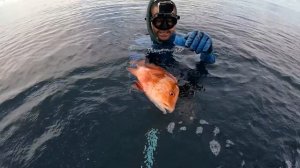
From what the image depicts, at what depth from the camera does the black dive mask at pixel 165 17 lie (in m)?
6.58

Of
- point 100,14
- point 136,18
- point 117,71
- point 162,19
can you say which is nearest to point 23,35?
point 100,14

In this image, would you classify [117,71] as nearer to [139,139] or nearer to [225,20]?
[139,139]

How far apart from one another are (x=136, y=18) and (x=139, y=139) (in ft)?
28.8

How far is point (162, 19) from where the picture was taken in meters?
6.68

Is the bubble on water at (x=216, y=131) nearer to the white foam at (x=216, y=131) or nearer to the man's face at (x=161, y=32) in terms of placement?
the white foam at (x=216, y=131)

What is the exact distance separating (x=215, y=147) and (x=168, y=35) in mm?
3686

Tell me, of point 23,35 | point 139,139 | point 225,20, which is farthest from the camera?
point 225,20

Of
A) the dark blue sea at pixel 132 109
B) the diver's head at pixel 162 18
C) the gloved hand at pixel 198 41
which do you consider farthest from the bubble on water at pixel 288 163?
the diver's head at pixel 162 18

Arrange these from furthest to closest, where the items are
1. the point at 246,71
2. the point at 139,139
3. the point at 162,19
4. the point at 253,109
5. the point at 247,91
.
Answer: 1. the point at 246,71
2. the point at 162,19
3. the point at 247,91
4. the point at 253,109
5. the point at 139,139

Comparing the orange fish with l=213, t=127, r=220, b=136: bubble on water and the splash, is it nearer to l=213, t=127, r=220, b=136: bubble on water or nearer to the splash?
the splash

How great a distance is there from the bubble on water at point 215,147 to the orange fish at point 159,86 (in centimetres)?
92

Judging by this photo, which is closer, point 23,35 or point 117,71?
point 117,71

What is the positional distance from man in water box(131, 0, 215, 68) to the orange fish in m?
1.65

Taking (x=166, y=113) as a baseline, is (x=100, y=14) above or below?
below
